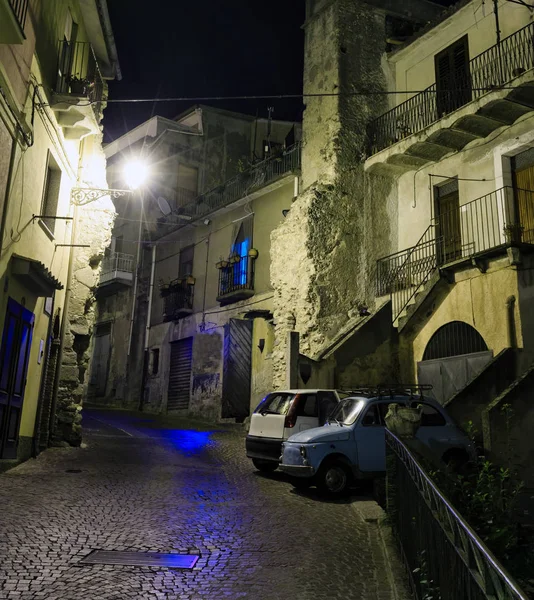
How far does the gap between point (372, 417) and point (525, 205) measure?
7.97 metres

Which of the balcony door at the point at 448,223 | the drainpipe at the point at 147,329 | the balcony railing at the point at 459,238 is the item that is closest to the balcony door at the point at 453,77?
the balcony door at the point at 448,223

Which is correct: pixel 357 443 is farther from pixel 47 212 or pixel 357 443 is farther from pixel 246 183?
pixel 246 183

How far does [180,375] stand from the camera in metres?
25.2

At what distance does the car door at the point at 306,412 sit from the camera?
10.4 metres

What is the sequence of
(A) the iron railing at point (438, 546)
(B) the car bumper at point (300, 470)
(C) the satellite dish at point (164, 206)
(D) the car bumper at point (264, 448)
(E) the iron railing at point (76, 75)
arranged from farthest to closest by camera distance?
(C) the satellite dish at point (164, 206)
(E) the iron railing at point (76, 75)
(D) the car bumper at point (264, 448)
(B) the car bumper at point (300, 470)
(A) the iron railing at point (438, 546)

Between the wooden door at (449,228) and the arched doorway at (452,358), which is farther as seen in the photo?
the wooden door at (449,228)

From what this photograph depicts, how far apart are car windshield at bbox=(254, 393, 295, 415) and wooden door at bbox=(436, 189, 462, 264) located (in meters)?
7.12

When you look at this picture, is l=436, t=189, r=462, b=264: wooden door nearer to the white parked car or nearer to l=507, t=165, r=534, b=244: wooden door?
l=507, t=165, r=534, b=244: wooden door

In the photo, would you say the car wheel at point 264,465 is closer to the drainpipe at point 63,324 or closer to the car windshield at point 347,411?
the car windshield at point 347,411

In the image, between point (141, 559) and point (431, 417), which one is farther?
point (431, 417)

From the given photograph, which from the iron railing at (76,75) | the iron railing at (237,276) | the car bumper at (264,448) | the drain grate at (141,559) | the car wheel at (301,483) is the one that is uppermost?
the iron railing at (76,75)

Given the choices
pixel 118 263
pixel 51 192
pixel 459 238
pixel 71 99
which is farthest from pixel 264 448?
pixel 118 263

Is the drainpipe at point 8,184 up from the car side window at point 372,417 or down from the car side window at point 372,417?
up

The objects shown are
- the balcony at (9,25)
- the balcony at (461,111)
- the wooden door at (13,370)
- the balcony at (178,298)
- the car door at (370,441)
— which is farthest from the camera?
the balcony at (178,298)
